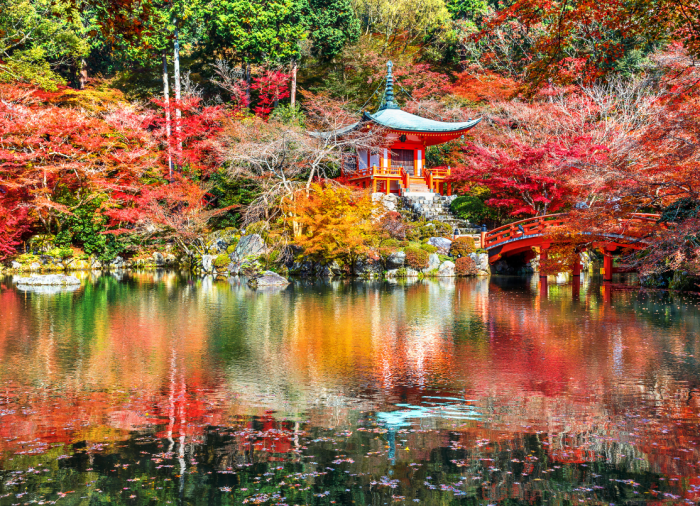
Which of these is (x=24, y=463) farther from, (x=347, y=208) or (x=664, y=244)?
(x=347, y=208)

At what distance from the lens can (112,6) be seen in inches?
213

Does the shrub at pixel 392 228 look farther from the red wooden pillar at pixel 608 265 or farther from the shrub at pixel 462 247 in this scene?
the red wooden pillar at pixel 608 265

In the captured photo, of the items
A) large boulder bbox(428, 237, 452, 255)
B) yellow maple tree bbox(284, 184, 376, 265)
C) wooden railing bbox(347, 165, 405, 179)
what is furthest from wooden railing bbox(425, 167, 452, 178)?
yellow maple tree bbox(284, 184, 376, 265)

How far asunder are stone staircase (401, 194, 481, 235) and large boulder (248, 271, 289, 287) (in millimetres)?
7258

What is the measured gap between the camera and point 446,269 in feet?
68.8

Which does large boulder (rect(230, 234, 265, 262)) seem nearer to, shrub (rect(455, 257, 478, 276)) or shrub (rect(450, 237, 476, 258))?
shrub (rect(450, 237, 476, 258))

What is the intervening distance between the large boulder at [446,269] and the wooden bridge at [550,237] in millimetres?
1413

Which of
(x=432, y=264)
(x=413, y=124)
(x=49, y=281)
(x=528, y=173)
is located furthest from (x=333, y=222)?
(x=49, y=281)

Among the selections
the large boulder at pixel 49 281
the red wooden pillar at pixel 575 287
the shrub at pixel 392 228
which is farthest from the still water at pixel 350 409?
Answer: the shrub at pixel 392 228

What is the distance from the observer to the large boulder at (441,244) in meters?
21.5

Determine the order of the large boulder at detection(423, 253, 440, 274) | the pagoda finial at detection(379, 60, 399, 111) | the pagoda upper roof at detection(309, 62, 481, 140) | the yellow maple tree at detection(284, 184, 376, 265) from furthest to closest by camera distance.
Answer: the pagoda finial at detection(379, 60, 399, 111) < the pagoda upper roof at detection(309, 62, 481, 140) < the large boulder at detection(423, 253, 440, 274) < the yellow maple tree at detection(284, 184, 376, 265)

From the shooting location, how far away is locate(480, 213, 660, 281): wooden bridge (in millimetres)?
14281

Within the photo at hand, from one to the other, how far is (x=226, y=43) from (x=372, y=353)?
24598mm

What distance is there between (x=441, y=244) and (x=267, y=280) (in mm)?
6763
